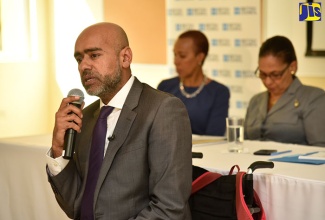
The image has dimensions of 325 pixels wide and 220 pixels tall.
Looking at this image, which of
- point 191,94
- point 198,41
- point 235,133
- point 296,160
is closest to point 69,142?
point 296,160

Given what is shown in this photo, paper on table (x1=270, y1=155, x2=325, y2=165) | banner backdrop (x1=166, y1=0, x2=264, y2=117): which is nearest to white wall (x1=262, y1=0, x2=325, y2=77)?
banner backdrop (x1=166, y1=0, x2=264, y2=117)

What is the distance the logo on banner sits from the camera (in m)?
4.79

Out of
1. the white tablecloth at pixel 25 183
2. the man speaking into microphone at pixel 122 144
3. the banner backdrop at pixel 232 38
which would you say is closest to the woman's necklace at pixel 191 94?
the banner backdrop at pixel 232 38

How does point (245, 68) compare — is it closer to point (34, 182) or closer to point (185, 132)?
point (34, 182)

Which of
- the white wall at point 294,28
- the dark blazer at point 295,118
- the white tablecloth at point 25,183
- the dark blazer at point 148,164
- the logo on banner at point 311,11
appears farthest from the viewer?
the white wall at point 294,28

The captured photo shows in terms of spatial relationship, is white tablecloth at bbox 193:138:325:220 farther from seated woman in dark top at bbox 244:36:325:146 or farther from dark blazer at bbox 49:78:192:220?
seated woman in dark top at bbox 244:36:325:146

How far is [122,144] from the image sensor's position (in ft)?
7.89

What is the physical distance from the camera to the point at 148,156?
2.39m

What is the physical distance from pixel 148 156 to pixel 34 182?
59.4 inches

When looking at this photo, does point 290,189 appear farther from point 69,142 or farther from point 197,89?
point 197,89

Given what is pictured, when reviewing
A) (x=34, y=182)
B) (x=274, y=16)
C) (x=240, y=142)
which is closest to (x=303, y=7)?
(x=274, y=16)

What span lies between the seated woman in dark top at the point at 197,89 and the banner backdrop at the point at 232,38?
26.6 inches

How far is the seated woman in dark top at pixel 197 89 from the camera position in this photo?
190 inches

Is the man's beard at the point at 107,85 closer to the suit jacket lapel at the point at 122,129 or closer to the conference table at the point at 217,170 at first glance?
the suit jacket lapel at the point at 122,129
